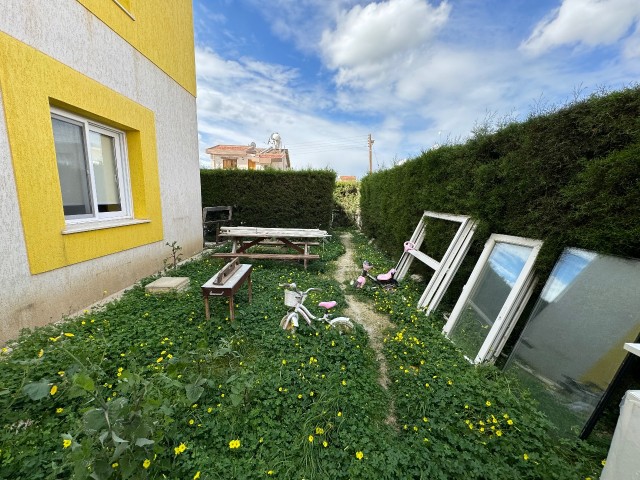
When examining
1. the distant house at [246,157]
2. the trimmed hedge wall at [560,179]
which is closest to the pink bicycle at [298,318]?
the trimmed hedge wall at [560,179]

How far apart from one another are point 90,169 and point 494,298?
5.80m

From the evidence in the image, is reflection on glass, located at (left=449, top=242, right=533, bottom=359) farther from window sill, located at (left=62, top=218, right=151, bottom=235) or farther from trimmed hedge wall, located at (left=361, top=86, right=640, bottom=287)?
A: window sill, located at (left=62, top=218, right=151, bottom=235)

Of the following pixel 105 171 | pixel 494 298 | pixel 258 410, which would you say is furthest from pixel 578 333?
pixel 105 171

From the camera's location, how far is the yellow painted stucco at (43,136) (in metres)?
2.76

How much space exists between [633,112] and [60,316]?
6.07 m

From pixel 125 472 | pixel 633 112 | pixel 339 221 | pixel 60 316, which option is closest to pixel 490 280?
pixel 633 112

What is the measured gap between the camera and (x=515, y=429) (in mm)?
1863

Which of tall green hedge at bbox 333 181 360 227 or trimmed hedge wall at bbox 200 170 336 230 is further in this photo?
tall green hedge at bbox 333 181 360 227

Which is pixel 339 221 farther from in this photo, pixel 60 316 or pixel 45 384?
pixel 45 384

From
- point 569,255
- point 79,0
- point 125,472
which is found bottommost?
point 125,472

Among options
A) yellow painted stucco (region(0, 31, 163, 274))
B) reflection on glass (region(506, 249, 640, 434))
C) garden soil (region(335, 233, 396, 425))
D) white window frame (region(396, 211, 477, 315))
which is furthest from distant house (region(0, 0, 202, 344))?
reflection on glass (region(506, 249, 640, 434))

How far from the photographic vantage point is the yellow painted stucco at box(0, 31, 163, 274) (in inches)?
109

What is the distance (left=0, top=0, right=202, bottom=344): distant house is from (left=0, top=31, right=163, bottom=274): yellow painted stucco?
0.01 meters

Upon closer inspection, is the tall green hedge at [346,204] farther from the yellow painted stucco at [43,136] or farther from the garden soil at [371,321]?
the yellow painted stucco at [43,136]
